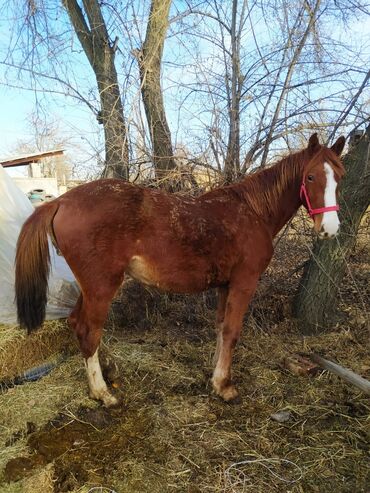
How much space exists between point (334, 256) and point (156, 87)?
11.0 ft

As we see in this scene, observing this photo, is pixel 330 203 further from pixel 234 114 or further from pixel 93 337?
pixel 234 114

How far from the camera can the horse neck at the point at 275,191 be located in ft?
9.51

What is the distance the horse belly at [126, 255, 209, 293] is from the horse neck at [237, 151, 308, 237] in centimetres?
76

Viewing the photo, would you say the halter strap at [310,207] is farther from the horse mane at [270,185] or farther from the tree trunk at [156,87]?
the tree trunk at [156,87]

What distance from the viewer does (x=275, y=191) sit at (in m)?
2.94

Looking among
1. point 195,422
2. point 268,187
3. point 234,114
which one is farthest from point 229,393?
point 234,114


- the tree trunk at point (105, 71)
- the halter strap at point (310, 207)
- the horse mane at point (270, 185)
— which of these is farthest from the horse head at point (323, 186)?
the tree trunk at point (105, 71)

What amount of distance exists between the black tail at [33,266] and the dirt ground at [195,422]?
2.37 feet

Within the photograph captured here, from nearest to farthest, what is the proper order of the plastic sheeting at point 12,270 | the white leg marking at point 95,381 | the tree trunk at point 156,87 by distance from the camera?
the white leg marking at point 95,381
the plastic sheeting at point 12,270
the tree trunk at point 156,87

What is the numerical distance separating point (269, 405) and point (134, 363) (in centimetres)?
134

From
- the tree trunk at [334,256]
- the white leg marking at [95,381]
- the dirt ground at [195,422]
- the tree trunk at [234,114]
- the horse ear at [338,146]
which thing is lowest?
the dirt ground at [195,422]

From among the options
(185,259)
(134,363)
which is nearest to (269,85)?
(185,259)

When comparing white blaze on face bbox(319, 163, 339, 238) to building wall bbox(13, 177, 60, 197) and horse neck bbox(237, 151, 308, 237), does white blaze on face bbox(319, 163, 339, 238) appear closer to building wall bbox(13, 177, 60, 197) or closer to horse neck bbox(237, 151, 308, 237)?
horse neck bbox(237, 151, 308, 237)

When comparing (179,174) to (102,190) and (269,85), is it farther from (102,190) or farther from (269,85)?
(102,190)
